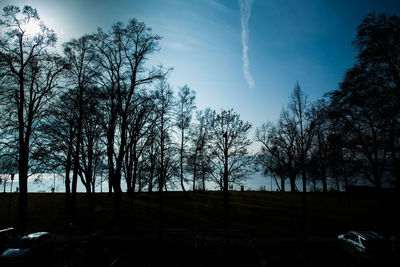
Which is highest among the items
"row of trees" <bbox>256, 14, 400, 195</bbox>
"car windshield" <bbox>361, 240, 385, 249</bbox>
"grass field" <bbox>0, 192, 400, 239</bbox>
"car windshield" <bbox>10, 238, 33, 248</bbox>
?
"row of trees" <bbox>256, 14, 400, 195</bbox>

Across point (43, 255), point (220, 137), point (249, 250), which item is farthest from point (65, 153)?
point (249, 250)

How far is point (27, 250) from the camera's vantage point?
1121 centimetres

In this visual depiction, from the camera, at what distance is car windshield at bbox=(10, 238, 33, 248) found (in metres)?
11.4

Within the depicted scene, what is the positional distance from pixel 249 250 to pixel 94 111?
49.9 ft

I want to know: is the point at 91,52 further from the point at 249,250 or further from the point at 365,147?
the point at 365,147

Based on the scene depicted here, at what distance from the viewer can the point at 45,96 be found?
16375mm

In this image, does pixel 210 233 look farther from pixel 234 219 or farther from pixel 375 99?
pixel 375 99

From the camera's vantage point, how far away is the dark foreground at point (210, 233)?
1188cm

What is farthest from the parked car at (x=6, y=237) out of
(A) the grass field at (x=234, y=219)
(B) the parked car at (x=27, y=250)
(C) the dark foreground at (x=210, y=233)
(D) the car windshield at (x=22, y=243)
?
(A) the grass field at (x=234, y=219)

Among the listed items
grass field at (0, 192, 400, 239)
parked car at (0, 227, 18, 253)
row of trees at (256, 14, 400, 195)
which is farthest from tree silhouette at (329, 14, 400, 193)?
parked car at (0, 227, 18, 253)

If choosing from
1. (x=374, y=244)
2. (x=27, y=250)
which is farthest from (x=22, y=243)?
(x=374, y=244)

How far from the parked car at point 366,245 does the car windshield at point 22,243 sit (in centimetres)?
1801

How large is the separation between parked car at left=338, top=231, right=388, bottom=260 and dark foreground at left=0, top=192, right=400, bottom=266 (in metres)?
0.28

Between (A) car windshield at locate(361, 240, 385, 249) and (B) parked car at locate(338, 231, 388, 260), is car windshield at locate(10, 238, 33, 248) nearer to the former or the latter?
(B) parked car at locate(338, 231, 388, 260)
